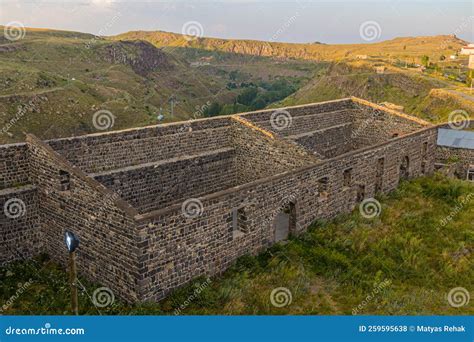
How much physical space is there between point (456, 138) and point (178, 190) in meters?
20.7

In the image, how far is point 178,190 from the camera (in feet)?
48.5

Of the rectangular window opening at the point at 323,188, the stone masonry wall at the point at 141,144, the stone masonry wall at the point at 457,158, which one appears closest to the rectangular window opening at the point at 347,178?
the rectangular window opening at the point at 323,188

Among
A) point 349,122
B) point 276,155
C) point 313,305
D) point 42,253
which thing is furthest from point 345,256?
point 349,122

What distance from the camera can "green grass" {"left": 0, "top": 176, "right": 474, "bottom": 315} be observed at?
964cm

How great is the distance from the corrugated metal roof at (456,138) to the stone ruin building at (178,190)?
8.12 metres

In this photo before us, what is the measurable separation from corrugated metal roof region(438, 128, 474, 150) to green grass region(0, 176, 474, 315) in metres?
13.6

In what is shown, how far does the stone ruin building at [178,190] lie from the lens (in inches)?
374

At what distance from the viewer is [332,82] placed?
270 ft

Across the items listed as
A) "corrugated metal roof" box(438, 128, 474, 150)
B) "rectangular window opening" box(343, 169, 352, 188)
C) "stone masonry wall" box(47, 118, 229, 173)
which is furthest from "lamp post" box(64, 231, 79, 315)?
"corrugated metal roof" box(438, 128, 474, 150)

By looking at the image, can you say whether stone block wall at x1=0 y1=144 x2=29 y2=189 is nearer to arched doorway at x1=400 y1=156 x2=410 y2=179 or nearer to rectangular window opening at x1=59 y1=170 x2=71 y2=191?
rectangular window opening at x1=59 y1=170 x2=71 y2=191

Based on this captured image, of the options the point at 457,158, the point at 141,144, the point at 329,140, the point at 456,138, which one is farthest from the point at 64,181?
the point at 456,138

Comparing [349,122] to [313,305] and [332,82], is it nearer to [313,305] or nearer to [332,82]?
Answer: [313,305]

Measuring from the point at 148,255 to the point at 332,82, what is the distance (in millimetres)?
77634

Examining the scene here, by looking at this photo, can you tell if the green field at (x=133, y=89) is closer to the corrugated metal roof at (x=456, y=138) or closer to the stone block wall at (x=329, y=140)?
the corrugated metal roof at (x=456, y=138)
